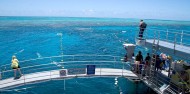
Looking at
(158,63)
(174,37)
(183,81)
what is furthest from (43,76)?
(174,37)

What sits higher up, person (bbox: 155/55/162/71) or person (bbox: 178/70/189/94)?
person (bbox: 155/55/162/71)

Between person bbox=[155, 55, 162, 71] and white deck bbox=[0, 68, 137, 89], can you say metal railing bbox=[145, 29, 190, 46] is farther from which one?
white deck bbox=[0, 68, 137, 89]

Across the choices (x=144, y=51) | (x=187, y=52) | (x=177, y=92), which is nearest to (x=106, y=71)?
(x=177, y=92)

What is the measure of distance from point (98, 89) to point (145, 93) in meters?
5.02

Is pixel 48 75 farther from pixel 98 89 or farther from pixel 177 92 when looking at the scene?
pixel 177 92

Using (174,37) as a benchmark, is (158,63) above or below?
below

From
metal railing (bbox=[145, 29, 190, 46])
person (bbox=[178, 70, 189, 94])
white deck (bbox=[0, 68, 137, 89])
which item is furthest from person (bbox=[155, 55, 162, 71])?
person (bbox=[178, 70, 189, 94])

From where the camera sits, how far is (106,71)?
1977cm

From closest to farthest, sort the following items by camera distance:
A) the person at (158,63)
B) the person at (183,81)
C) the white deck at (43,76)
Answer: the person at (183,81)
the white deck at (43,76)
the person at (158,63)

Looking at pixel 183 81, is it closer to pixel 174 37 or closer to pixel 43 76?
pixel 174 37

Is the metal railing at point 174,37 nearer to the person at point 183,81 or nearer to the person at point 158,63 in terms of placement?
the person at point 158,63

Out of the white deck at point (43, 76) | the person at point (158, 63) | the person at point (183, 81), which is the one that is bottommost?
the white deck at point (43, 76)

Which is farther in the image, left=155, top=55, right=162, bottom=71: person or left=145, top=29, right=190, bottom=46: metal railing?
left=155, top=55, right=162, bottom=71: person

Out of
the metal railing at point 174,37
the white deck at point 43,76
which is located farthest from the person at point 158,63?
the white deck at point 43,76
